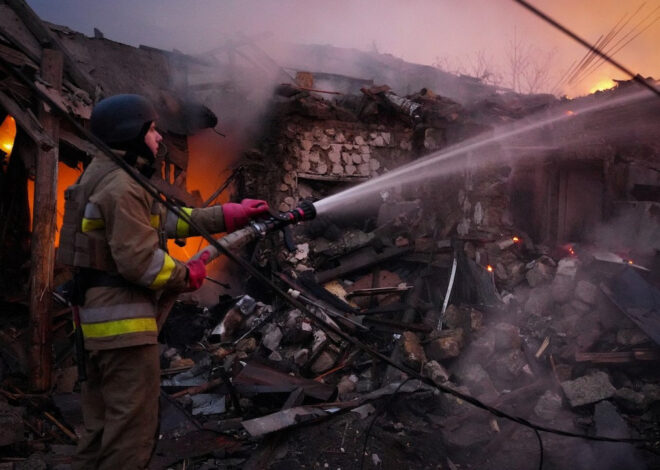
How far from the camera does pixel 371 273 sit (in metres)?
7.85

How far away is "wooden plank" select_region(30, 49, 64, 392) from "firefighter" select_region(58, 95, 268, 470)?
9.04ft

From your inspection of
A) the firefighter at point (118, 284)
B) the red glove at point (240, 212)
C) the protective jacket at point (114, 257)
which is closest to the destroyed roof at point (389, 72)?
the red glove at point (240, 212)

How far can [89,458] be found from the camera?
8.84ft

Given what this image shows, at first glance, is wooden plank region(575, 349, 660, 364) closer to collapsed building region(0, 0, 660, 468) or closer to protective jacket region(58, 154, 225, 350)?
collapsed building region(0, 0, 660, 468)

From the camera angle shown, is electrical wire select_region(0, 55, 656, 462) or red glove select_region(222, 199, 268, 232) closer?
electrical wire select_region(0, 55, 656, 462)

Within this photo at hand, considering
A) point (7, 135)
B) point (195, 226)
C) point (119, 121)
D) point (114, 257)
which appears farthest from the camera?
point (7, 135)

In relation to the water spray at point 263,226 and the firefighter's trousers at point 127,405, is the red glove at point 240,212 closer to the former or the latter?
the water spray at point 263,226

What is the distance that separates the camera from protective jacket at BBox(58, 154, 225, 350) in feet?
8.01

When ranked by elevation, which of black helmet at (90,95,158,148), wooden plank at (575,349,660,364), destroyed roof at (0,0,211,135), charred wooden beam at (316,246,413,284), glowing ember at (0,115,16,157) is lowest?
wooden plank at (575,349,660,364)

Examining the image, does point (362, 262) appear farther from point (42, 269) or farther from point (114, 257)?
point (114, 257)

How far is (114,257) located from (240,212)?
98cm

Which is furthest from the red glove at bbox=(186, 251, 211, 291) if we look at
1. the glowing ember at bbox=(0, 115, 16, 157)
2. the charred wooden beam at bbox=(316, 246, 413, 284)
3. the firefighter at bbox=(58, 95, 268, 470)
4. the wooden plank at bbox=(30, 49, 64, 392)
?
the glowing ember at bbox=(0, 115, 16, 157)

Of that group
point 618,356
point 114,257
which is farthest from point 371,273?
point 114,257

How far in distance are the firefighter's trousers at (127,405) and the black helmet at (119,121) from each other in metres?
1.17
